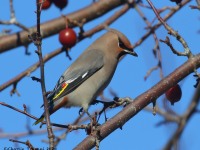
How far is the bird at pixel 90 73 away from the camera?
10.0ft

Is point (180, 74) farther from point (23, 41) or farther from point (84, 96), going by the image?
point (23, 41)

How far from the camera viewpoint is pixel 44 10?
3.33 meters

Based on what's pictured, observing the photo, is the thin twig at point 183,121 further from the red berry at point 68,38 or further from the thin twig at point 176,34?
the red berry at point 68,38

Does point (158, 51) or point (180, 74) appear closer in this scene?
point (180, 74)

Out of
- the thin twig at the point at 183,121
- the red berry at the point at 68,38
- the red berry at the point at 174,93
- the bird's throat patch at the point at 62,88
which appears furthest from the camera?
the red berry at the point at 68,38

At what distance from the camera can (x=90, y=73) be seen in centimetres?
332

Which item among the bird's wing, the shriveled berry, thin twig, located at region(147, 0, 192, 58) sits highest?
the shriveled berry

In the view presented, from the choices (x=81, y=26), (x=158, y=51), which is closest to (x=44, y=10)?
(x=81, y=26)

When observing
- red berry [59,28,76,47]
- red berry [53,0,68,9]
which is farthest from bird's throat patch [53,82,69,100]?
red berry [53,0,68,9]

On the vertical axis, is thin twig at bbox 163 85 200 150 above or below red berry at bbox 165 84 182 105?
below

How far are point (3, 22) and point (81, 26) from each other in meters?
0.77

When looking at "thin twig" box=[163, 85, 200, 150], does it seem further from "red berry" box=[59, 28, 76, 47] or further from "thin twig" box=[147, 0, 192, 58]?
"red berry" box=[59, 28, 76, 47]

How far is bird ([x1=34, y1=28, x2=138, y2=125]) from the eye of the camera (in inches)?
120

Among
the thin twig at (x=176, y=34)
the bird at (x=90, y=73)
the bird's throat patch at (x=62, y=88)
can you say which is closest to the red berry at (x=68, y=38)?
the bird at (x=90, y=73)
